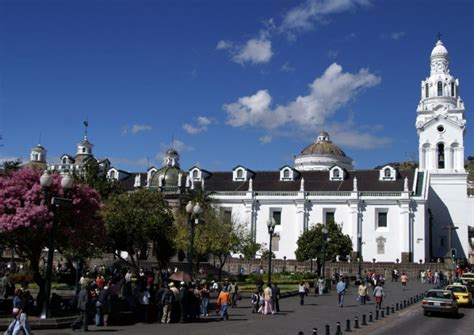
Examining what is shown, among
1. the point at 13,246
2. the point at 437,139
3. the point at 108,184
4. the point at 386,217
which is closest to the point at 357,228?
the point at 386,217

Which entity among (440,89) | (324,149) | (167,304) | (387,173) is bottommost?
(167,304)

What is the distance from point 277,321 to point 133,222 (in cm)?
1843

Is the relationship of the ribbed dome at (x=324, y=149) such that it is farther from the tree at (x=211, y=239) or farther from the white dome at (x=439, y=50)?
the tree at (x=211, y=239)

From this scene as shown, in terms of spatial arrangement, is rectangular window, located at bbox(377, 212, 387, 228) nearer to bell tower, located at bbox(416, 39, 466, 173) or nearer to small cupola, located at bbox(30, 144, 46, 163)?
bell tower, located at bbox(416, 39, 466, 173)

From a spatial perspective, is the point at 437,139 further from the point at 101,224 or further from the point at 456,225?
the point at 101,224

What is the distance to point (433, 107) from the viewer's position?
78.8 metres

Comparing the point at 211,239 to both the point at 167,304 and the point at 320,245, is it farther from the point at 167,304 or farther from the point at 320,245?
the point at 167,304

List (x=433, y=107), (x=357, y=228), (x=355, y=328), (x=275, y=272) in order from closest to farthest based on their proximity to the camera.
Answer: (x=355, y=328), (x=275, y=272), (x=357, y=228), (x=433, y=107)

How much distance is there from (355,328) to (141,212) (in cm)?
2125

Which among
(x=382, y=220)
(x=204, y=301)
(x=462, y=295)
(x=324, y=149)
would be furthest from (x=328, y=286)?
(x=324, y=149)

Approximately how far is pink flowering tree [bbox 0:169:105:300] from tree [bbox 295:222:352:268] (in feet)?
120

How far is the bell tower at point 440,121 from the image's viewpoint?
250 ft

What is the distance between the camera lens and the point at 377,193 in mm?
68125

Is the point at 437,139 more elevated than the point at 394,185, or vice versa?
the point at 437,139
